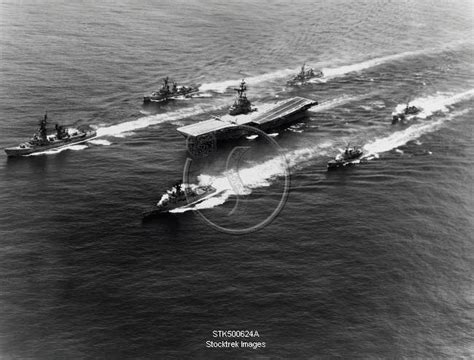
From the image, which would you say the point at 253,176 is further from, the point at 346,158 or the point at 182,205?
the point at 346,158

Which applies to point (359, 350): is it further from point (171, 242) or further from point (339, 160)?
point (339, 160)

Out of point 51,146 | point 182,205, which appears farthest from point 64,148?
point 182,205

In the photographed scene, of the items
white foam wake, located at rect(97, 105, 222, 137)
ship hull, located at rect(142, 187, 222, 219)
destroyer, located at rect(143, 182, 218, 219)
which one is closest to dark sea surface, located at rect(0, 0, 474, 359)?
white foam wake, located at rect(97, 105, 222, 137)

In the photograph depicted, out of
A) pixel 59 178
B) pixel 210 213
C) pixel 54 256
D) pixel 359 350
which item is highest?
pixel 59 178

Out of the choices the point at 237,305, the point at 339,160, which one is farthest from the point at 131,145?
the point at 237,305

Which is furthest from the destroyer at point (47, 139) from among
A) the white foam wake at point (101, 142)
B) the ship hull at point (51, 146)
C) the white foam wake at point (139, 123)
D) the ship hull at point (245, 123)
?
the ship hull at point (245, 123)

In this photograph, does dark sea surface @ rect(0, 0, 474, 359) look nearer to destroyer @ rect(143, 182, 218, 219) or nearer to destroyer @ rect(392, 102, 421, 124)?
destroyer @ rect(143, 182, 218, 219)
